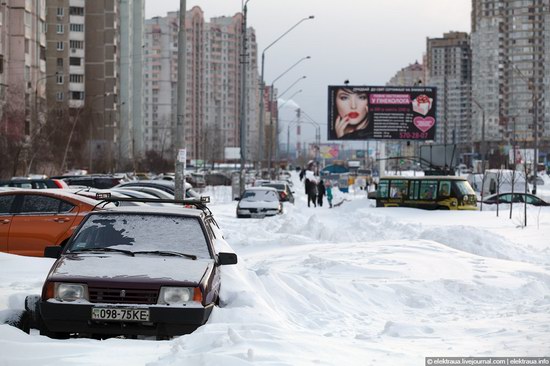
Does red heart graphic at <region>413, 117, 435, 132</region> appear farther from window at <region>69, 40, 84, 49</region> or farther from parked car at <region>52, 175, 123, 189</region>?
window at <region>69, 40, 84, 49</region>

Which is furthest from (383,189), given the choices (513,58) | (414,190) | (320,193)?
(513,58)

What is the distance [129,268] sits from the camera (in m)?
8.50

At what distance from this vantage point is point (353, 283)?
1321cm

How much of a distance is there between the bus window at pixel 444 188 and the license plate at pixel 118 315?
1404 inches

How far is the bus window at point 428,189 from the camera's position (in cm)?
4334

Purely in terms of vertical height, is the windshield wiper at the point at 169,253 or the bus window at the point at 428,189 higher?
the windshield wiper at the point at 169,253

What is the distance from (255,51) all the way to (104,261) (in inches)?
7154

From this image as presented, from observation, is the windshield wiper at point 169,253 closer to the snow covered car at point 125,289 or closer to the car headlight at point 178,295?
the snow covered car at point 125,289

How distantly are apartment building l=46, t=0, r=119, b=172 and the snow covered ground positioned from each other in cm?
8221

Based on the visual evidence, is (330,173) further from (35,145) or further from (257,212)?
(257,212)

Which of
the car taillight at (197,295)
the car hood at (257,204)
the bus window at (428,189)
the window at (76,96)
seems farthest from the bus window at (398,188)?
the window at (76,96)

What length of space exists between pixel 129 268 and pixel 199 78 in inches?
6718

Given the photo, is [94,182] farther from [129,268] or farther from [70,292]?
[70,292]

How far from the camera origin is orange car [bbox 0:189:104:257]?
50.0ft
